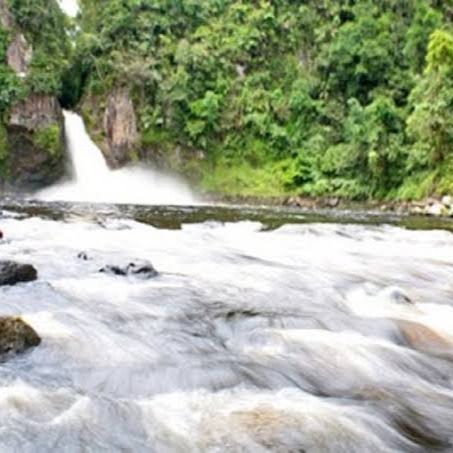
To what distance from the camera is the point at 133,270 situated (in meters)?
7.57

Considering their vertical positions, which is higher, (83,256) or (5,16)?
(5,16)

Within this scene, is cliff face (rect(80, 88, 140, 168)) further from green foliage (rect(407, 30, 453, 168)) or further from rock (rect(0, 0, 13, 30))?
green foliage (rect(407, 30, 453, 168))

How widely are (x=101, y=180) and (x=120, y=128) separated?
306 cm

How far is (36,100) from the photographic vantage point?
27391 mm

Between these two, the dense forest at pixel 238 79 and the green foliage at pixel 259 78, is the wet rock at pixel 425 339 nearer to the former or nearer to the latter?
the green foliage at pixel 259 78

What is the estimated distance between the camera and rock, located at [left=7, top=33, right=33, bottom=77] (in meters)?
28.4

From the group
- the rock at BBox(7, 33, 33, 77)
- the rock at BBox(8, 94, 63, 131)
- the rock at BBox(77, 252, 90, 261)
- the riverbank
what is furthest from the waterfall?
the rock at BBox(77, 252, 90, 261)

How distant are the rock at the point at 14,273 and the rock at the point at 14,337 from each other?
214cm

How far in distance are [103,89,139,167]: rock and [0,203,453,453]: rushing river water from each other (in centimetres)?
2126

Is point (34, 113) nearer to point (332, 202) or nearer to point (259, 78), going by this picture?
point (259, 78)

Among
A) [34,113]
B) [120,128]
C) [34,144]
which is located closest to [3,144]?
[34,144]

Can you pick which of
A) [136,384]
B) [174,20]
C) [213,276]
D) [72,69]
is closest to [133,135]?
[72,69]

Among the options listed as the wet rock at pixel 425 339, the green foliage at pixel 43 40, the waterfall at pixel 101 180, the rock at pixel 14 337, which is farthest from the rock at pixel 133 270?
the green foliage at pixel 43 40

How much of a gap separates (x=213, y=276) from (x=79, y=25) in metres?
31.3
